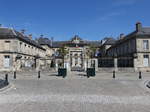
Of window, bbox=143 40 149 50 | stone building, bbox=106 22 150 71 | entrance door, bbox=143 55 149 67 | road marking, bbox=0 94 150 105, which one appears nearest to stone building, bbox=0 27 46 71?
stone building, bbox=106 22 150 71

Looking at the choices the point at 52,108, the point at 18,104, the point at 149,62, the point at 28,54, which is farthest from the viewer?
the point at 28,54

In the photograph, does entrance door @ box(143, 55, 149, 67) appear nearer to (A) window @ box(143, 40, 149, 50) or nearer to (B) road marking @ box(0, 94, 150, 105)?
(A) window @ box(143, 40, 149, 50)

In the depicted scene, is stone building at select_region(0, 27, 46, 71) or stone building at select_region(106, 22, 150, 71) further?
stone building at select_region(0, 27, 46, 71)

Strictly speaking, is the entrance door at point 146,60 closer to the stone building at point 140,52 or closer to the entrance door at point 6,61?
the stone building at point 140,52

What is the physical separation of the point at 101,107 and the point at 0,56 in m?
26.5

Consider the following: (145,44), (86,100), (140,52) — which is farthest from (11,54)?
(145,44)

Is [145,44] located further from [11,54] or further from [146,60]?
[11,54]

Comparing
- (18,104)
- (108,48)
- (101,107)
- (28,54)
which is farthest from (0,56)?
(108,48)

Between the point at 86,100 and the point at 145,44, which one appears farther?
the point at 145,44

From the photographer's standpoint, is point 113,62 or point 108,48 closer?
point 113,62

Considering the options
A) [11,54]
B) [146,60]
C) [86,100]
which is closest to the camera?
[86,100]

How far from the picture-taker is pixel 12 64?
2711cm

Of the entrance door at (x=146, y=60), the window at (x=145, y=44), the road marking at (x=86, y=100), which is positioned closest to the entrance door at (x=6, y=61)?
the road marking at (x=86, y=100)

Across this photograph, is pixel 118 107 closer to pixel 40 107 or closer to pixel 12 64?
pixel 40 107
